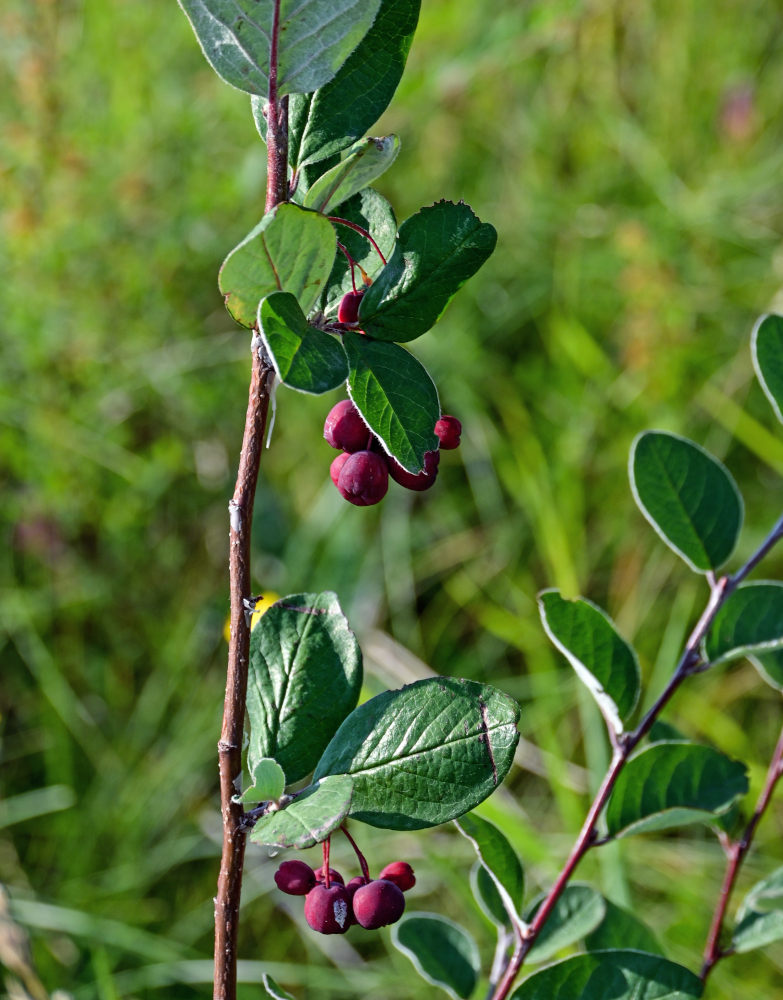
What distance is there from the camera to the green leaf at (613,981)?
0.61 meters

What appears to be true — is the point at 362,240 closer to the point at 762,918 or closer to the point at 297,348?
the point at 297,348

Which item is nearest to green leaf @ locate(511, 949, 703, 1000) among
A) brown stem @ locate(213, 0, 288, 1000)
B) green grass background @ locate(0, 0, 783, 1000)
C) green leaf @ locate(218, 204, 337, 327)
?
brown stem @ locate(213, 0, 288, 1000)

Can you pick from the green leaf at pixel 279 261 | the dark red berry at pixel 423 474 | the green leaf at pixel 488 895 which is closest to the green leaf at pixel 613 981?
the green leaf at pixel 488 895

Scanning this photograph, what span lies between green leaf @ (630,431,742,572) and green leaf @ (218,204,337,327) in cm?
37

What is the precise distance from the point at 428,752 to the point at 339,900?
10 cm

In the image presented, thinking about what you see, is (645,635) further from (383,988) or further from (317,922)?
(317,922)

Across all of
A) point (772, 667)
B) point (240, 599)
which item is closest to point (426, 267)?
point (240, 599)

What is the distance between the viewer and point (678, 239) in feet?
8.04

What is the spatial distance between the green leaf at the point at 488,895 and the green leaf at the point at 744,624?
23 cm

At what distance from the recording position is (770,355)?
2.28 feet

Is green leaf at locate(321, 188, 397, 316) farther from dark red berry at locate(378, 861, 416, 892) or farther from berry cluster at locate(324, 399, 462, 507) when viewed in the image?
dark red berry at locate(378, 861, 416, 892)

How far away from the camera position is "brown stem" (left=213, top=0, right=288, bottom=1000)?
0.42 m

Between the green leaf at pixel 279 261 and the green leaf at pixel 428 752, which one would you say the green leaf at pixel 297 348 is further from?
the green leaf at pixel 428 752

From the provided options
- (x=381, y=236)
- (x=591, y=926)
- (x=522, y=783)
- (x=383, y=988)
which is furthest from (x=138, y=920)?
(x=381, y=236)
